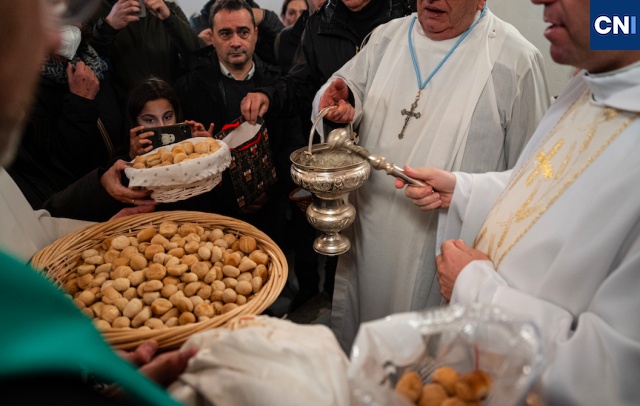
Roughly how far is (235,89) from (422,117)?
1.56 metres

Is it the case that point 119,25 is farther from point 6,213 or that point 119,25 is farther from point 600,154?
point 600,154

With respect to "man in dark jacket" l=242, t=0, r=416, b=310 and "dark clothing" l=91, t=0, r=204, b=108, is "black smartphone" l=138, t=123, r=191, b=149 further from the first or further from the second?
"dark clothing" l=91, t=0, r=204, b=108

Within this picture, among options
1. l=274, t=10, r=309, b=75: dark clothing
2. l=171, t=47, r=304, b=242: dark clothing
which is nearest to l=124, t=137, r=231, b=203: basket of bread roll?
l=171, t=47, r=304, b=242: dark clothing

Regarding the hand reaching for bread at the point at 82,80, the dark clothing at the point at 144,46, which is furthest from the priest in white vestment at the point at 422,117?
the dark clothing at the point at 144,46

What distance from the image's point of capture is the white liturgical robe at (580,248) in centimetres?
108

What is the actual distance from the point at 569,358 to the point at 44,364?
3.46ft

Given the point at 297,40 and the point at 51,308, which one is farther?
the point at 297,40

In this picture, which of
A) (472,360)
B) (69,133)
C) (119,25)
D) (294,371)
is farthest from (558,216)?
(119,25)

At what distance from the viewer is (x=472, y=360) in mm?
924

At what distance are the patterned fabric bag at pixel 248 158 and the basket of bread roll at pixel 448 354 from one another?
1.71m

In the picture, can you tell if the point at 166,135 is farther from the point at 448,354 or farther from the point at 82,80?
the point at 448,354

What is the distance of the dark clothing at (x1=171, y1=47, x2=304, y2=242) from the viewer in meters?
3.23

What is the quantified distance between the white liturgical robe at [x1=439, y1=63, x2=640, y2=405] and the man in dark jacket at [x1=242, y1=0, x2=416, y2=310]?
1.65 m

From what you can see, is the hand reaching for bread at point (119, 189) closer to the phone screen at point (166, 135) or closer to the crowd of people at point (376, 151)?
the crowd of people at point (376, 151)
